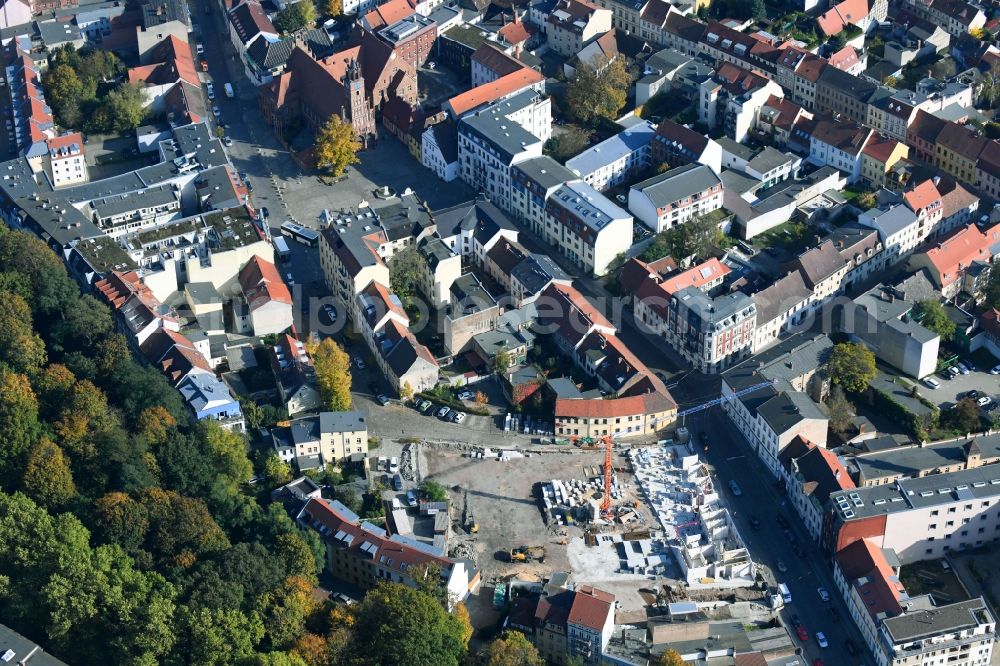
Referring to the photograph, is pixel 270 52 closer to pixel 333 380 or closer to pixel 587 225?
pixel 587 225

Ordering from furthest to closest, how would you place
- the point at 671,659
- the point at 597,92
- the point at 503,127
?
the point at 597,92 → the point at 503,127 → the point at 671,659

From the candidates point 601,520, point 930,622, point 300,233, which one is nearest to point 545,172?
point 300,233

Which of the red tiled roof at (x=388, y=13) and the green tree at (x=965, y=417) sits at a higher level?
the red tiled roof at (x=388, y=13)

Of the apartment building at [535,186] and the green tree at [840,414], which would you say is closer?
A: the green tree at [840,414]

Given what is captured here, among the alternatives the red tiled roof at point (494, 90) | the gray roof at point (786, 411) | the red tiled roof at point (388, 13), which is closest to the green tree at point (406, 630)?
the gray roof at point (786, 411)

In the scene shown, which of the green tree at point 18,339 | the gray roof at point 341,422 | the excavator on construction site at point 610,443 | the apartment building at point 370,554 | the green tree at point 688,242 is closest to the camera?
the apartment building at point 370,554

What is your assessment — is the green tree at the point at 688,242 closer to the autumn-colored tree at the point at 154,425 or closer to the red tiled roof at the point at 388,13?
the red tiled roof at the point at 388,13
